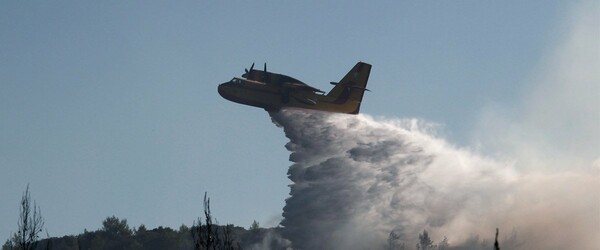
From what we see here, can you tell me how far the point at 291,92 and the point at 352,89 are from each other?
6.69m

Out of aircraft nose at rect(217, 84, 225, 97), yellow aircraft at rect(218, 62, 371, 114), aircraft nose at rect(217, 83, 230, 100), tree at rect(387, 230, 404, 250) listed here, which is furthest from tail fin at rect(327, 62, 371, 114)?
tree at rect(387, 230, 404, 250)

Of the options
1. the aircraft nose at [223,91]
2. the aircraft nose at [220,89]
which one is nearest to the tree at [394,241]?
the aircraft nose at [223,91]

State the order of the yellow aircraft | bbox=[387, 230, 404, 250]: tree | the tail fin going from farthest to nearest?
bbox=[387, 230, 404, 250]: tree
the tail fin
the yellow aircraft

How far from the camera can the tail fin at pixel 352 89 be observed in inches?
4481

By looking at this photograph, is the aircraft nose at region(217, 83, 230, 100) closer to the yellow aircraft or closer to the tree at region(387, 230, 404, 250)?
the yellow aircraft

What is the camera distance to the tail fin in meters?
114

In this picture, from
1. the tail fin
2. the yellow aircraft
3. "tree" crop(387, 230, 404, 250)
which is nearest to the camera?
the yellow aircraft

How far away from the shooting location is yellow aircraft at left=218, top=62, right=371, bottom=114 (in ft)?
358

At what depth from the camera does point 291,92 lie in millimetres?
110938

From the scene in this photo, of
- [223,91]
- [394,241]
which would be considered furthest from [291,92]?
[394,241]

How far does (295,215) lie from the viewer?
4373 inches

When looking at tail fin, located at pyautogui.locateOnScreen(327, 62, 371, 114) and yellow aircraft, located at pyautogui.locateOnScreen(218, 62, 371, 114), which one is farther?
tail fin, located at pyautogui.locateOnScreen(327, 62, 371, 114)

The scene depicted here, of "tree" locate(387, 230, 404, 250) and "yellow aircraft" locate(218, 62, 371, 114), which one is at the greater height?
"yellow aircraft" locate(218, 62, 371, 114)

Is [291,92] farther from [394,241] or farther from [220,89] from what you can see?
[394,241]
